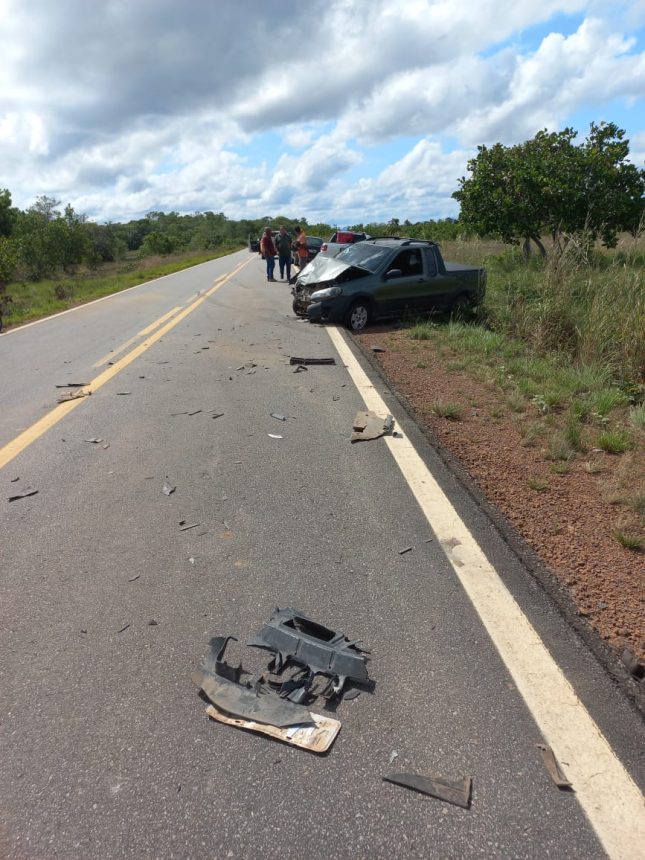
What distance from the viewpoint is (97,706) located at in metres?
2.17

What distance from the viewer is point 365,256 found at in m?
11.1

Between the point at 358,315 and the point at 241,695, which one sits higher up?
the point at 358,315

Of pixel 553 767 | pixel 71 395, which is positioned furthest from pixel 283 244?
pixel 553 767

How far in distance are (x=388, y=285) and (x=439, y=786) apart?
9670 millimetres

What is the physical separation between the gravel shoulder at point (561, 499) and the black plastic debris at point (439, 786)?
2.94 feet

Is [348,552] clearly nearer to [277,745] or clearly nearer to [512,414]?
[277,745]

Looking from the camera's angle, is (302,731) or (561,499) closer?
(302,731)

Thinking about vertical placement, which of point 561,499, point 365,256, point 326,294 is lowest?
point 561,499

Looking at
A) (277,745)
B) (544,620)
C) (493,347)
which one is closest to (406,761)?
(277,745)

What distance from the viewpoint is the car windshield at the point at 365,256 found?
10672mm

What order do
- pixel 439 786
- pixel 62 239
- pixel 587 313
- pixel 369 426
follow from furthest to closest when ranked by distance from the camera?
pixel 62 239, pixel 587 313, pixel 369 426, pixel 439 786

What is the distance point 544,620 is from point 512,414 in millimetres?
3433

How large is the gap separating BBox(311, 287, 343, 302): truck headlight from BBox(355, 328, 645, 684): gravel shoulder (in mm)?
4295

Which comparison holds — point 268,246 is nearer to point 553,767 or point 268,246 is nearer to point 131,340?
point 131,340
